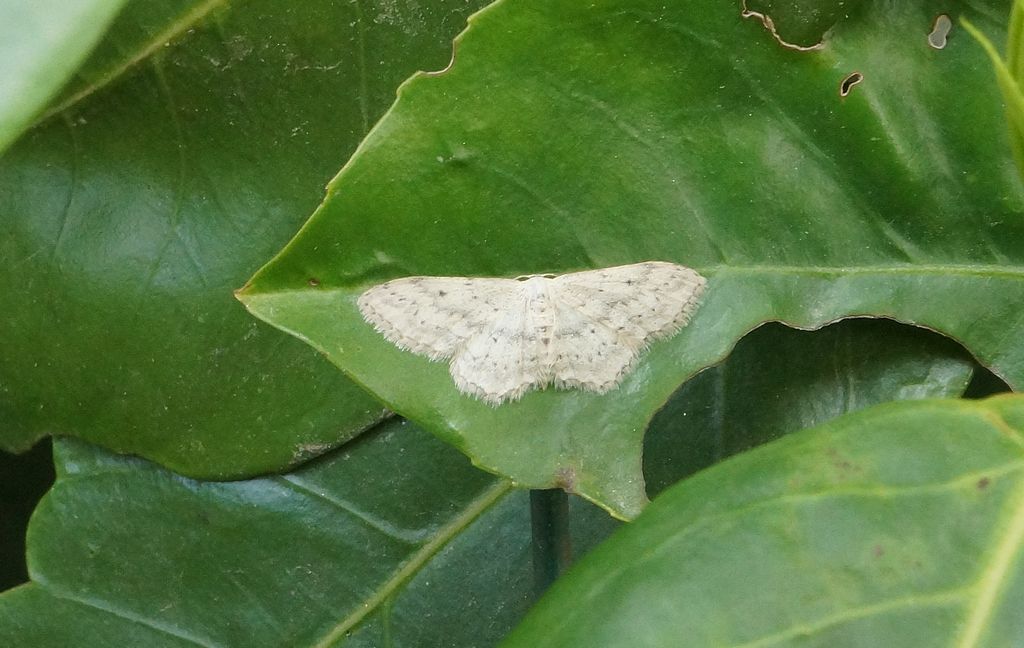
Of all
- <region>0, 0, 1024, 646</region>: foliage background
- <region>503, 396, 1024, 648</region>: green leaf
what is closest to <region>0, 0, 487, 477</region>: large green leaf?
<region>0, 0, 1024, 646</region>: foliage background

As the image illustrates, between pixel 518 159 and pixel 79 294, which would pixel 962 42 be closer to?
pixel 518 159

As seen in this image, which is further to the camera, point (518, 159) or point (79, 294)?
point (79, 294)

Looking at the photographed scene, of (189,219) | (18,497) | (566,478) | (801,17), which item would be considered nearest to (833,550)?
(566,478)

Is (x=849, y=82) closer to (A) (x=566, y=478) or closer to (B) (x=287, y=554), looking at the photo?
(A) (x=566, y=478)

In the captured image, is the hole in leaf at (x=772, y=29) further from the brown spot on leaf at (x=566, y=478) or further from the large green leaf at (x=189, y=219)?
the brown spot on leaf at (x=566, y=478)

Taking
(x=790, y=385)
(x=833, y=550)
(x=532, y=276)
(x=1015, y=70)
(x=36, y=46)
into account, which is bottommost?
(x=790, y=385)

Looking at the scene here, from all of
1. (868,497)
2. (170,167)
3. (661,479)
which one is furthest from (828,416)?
(170,167)
